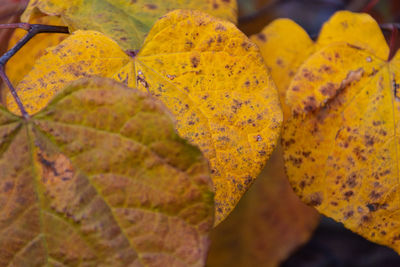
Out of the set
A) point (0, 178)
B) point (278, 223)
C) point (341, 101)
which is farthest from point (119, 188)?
point (278, 223)

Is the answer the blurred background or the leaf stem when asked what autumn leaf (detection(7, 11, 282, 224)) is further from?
the blurred background

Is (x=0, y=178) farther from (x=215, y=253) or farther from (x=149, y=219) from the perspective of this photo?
(x=215, y=253)

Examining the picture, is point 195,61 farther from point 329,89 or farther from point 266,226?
point 266,226

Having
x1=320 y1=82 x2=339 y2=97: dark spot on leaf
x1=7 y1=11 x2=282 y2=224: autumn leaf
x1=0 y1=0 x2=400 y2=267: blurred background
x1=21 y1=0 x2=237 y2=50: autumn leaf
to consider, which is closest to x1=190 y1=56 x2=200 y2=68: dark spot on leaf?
x1=7 y1=11 x2=282 y2=224: autumn leaf

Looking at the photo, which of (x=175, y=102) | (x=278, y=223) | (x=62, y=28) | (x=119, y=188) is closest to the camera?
(x=119, y=188)

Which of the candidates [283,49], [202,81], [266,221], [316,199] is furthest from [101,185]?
[266,221]

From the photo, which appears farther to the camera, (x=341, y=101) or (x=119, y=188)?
(x=341, y=101)
